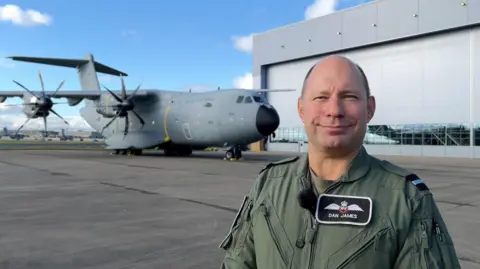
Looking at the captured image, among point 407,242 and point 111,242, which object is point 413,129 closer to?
point 111,242

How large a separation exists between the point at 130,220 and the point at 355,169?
5868 millimetres

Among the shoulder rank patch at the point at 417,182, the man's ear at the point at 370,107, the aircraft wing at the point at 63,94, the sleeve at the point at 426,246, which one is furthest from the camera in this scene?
the aircraft wing at the point at 63,94

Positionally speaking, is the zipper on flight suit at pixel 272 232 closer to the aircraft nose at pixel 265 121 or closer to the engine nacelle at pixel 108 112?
the aircraft nose at pixel 265 121

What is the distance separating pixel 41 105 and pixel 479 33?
31.4m

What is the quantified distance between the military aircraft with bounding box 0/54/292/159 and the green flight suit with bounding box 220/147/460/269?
58.4 feet

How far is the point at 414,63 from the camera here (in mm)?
34656

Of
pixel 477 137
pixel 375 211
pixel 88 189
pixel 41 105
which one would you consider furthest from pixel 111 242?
pixel 477 137

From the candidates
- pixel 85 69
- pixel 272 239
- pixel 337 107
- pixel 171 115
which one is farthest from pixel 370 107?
pixel 85 69

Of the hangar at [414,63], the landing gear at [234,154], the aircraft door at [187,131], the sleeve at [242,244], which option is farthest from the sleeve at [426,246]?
the hangar at [414,63]

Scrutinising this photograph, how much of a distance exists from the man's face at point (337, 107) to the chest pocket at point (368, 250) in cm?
36

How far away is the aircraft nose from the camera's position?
19.5 metres

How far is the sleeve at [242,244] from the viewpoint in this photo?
6.03 ft

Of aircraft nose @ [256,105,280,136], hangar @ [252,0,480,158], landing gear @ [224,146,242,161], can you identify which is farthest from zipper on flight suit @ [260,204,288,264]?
hangar @ [252,0,480,158]

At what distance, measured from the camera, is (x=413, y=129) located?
34.8 metres
